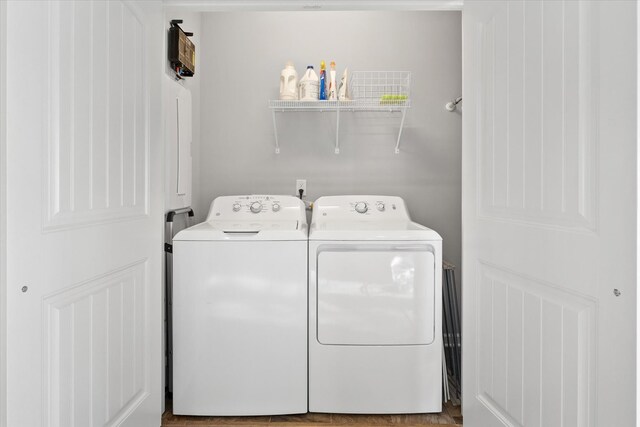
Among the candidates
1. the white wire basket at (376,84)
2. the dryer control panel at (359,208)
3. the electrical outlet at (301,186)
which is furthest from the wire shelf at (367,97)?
the dryer control panel at (359,208)

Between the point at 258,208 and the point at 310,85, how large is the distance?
75 cm

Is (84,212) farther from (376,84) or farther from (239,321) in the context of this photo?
(376,84)

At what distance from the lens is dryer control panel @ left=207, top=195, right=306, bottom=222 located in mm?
2391

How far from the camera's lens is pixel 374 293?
1946 millimetres

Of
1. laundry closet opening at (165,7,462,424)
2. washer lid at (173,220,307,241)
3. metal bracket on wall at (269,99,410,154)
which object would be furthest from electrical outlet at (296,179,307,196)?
washer lid at (173,220,307,241)

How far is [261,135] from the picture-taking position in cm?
275

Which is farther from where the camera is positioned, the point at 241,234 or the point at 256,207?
the point at 256,207

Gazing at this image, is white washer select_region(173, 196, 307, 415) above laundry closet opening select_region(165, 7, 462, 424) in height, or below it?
below

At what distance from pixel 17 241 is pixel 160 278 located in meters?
0.87

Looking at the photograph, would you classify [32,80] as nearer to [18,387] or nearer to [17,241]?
[17,241]

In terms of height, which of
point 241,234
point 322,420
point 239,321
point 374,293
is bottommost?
point 322,420

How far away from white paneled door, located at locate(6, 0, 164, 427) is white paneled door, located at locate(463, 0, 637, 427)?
123cm

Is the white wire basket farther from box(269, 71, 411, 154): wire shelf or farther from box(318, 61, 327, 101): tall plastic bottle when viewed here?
box(318, 61, 327, 101): tall plastic bottle

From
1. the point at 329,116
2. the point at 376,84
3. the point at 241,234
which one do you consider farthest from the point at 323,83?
the point at 241,234
